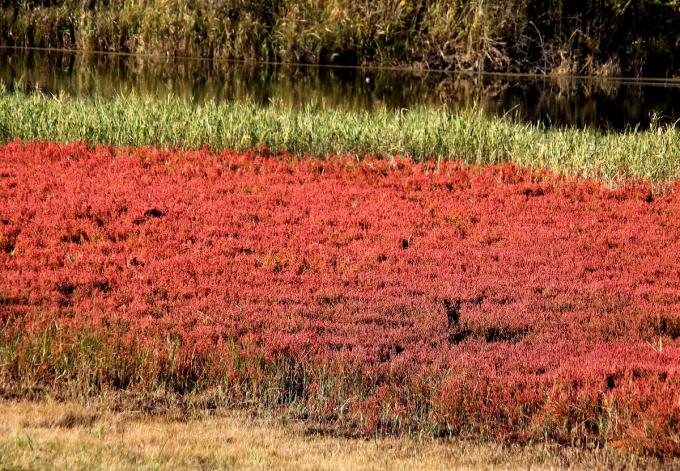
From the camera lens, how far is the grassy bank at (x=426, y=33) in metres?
30.9

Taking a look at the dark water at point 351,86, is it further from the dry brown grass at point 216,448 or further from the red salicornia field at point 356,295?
the dry brown grass at point 216,448

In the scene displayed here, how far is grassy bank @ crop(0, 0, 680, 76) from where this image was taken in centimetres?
3088

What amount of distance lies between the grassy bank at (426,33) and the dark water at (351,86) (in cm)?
85

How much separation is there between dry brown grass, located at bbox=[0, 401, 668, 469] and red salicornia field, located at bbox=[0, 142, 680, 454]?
0.30 metres

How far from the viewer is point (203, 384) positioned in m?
7.30

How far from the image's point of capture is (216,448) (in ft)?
19.9

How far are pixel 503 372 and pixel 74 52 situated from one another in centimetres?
2850

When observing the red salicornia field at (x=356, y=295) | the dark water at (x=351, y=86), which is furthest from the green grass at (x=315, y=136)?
the dark water at (x=351, y=86)

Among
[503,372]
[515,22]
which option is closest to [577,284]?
[503,372]

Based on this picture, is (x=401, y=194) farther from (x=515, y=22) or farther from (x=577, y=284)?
(x=515, y=22)

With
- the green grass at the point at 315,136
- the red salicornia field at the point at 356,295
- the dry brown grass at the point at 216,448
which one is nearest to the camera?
the dry brown grass at the point at 216,448

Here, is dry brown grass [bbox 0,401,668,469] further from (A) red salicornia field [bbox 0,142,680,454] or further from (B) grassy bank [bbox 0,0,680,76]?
(B) grassy bank [bbox 0,0,680,76]

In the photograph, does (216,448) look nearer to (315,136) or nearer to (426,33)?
(315,136)

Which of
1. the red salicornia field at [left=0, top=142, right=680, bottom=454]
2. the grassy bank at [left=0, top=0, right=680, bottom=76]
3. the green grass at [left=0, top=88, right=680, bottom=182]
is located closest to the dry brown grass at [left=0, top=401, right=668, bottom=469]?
the red salicornia field at [left=0, top=142, right=680, bottom=454]
